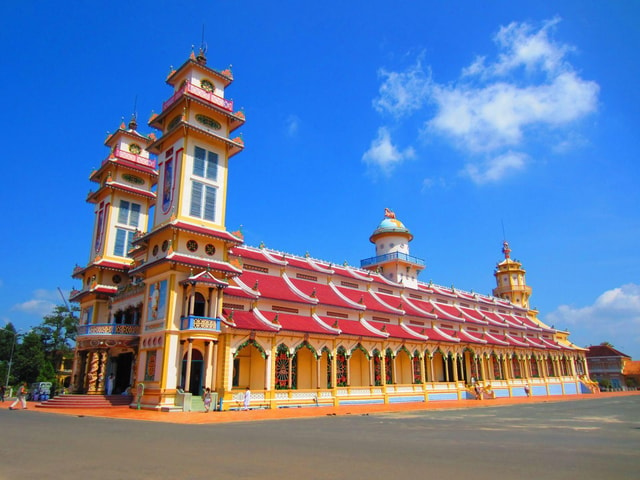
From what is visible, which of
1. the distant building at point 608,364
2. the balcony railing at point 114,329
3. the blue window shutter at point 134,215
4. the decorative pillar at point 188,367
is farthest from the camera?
the distant building at point 608,364

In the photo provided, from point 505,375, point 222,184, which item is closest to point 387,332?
point 222,184

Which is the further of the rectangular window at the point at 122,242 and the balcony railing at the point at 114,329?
the rectangular window at the point at 122,242

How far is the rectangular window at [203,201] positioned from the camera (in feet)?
92.9

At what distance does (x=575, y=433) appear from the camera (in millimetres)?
14430

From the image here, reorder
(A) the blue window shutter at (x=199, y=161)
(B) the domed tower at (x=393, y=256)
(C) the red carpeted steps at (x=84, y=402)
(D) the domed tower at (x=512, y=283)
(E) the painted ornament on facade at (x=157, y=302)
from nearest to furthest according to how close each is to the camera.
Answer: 1. (C) the red carpeted steps at (x=84, y=402)
2. (E) the painted ornament on facade at (x=157, y=302)
3. (A) the blue window shutter at (x=199, y=161)
4. (B) the domed tower at (x=393, y=256)
5. (D) the domed tower at (x=512, y=283)

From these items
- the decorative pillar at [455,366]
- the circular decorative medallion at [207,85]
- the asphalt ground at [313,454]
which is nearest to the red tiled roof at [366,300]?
the decorative pillar at [455,366]

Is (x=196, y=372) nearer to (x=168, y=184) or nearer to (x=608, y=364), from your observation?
(x=168, y=184)

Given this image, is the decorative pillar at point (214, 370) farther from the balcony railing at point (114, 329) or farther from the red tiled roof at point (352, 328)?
the red tiled roof at point (352, 328)

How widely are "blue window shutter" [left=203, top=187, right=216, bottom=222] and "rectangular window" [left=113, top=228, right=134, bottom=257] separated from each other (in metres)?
10.4

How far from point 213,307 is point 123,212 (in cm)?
1524

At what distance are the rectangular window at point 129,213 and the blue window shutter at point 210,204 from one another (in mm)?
10992

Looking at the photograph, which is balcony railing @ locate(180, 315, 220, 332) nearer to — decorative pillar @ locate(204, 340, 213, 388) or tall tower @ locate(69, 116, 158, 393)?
decorative pillar @ locate(204, 340, 213, 388)

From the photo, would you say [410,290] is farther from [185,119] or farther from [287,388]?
[185,119]

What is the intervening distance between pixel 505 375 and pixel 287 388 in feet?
104
